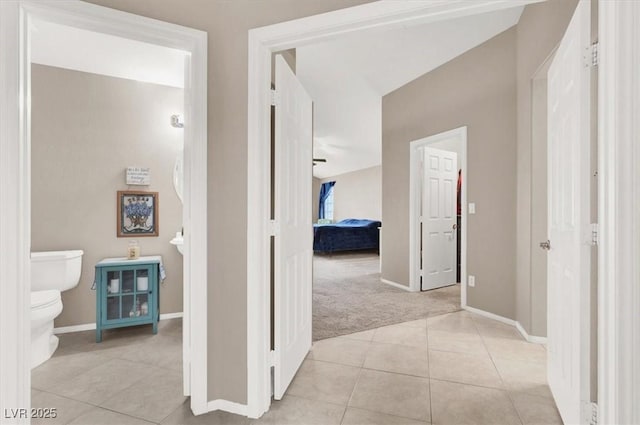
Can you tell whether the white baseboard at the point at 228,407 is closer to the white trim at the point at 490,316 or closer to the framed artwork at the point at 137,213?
the framed artwork at the point at 137,213

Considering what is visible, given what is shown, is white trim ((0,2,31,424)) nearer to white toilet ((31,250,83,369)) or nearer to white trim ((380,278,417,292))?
white toilet ((31,250,83,369))

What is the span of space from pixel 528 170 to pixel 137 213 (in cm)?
346

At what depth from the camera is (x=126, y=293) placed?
8.49 feet

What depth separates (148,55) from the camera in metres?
2.43

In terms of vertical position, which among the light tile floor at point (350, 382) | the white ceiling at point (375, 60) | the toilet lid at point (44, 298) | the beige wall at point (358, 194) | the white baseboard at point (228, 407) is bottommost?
the light tile floor at point (350, 382)

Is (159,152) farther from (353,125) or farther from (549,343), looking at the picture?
(353,125)

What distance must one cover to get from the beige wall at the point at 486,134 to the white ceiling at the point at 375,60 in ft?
0.62

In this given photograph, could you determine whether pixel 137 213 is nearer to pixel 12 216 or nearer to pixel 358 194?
pixel 12 216

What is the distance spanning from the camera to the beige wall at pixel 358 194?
882 cm

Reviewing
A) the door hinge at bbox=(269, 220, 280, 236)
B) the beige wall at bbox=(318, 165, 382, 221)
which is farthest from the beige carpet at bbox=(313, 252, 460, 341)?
the beige wall at bbox=(318, 165, 382, 221)

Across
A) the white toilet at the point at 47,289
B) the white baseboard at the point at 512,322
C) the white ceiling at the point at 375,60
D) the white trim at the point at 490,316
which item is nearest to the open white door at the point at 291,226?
the white ceiling at the point at 375,60

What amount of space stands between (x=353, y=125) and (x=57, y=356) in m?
5.30

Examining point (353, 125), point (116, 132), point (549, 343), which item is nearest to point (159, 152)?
point (116, 132)

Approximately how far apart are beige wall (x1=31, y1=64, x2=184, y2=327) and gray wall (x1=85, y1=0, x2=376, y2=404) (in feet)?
5.37
